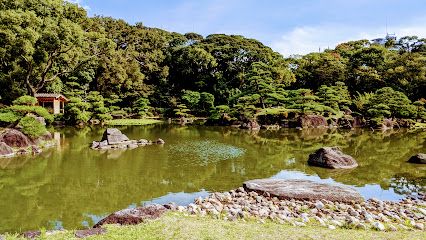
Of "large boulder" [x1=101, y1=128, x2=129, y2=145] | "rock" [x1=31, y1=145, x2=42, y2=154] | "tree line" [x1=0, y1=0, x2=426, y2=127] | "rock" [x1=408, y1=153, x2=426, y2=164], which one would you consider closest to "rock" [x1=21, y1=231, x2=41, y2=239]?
"rock" [x1=31, y1=145, x2=42, y2=154]

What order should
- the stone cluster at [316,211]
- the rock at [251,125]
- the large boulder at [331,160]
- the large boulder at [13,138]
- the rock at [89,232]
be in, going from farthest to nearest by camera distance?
the rock at [251,125]
the large boulder at [13,138]
the large boulder at [331,160]
the stone cluster at [316,211]
the rock at [89,232]

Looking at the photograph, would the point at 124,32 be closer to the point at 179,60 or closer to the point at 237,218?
the point at 179,60

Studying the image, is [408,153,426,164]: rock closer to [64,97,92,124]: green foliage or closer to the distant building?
[64,97,92,124]: green foliage

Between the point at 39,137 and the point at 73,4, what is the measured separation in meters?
10.5

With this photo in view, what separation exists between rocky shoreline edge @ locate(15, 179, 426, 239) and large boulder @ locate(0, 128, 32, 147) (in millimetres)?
11027

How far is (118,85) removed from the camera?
124 ft

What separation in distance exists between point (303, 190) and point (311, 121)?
76.1ft

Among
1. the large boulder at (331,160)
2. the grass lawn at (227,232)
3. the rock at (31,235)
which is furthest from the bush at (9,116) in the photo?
the large boulder at (331,160)

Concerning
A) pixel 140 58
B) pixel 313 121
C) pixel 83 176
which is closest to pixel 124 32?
pixel 140 58

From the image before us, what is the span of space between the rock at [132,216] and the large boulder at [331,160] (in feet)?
A: 28.3

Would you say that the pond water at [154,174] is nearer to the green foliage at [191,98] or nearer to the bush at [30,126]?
the bush at [30,126]

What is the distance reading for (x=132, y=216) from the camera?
708cm

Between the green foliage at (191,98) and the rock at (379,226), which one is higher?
the green foliage at (191,98)

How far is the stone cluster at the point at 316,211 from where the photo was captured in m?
7.36
